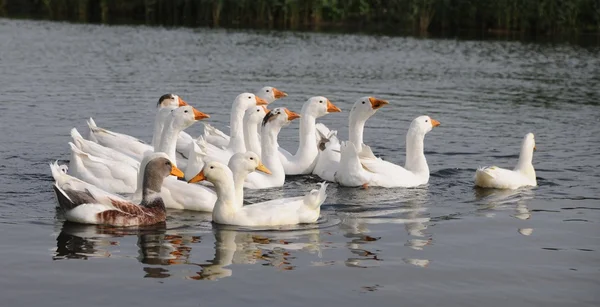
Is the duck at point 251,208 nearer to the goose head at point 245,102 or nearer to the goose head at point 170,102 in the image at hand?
the goose head at point 245,102

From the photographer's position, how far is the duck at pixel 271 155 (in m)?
14.4

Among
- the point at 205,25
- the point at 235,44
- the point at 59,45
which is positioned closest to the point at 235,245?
the point at 59,45

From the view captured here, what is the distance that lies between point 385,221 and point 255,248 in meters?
2.17

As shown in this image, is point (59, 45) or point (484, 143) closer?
point (484, 143)

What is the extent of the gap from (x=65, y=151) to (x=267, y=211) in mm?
6387

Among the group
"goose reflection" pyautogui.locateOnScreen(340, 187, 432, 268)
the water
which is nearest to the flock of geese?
the water

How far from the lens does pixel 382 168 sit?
14523 millimetres

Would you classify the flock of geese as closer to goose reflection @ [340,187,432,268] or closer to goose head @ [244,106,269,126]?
goose head @ [244,106,269,126]

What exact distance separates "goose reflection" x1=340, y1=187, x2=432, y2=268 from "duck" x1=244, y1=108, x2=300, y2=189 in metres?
1.57

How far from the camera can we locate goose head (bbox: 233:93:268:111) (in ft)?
51.3

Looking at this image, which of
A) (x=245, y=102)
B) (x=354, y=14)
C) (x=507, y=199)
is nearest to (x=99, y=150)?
(x=245, y=102)

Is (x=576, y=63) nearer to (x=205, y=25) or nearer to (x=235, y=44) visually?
(x=235, y=44)

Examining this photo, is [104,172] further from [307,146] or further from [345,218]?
[307,146]

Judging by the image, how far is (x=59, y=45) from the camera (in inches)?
1531
